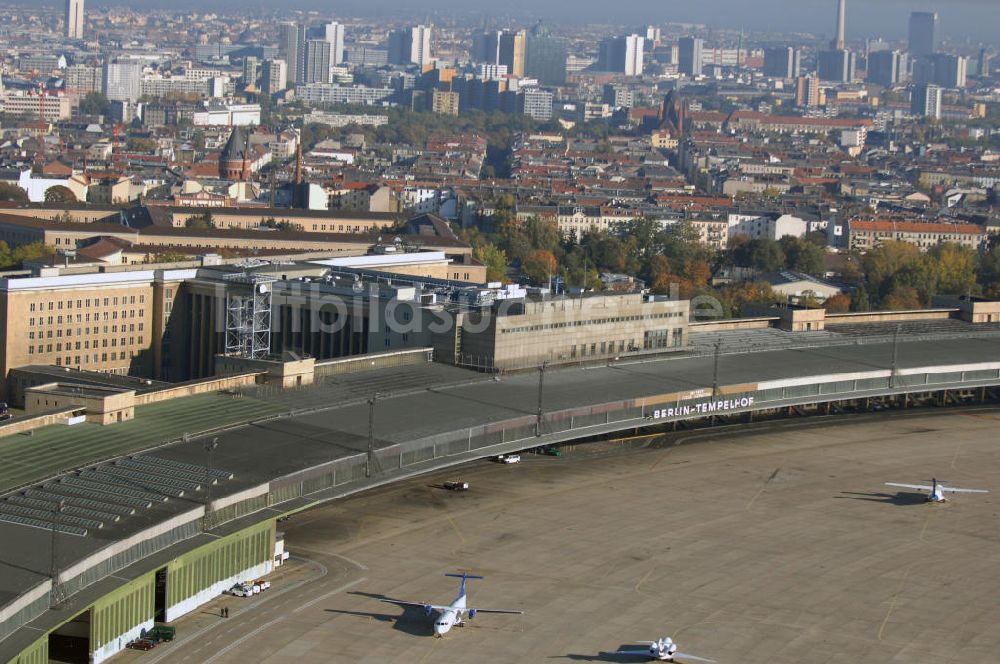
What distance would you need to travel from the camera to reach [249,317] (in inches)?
2522

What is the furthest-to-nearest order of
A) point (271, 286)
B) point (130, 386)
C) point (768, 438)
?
point (271, 286)
point (768, 438)
point (130, 386)

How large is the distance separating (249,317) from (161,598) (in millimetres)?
26026

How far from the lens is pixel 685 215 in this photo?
139m

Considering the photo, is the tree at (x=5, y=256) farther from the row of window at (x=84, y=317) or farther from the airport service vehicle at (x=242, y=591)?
the airport service vehicle at (x=242, y=591)

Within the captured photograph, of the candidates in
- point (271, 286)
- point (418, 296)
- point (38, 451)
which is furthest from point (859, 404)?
point (38, 451)

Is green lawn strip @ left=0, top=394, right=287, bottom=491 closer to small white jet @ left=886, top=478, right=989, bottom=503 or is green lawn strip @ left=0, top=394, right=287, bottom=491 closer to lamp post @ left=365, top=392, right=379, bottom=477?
lamp post @ left=365, top=392, right=379, bottom=477

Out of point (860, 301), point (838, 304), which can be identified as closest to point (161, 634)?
point (860, 301)

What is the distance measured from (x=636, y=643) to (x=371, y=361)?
813 inches

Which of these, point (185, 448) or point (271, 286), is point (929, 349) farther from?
point (185, 448)

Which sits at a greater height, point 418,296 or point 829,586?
point 418,296

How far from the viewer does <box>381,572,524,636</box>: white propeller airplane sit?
3850 centimetres

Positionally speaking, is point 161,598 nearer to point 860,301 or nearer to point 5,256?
point 5,256

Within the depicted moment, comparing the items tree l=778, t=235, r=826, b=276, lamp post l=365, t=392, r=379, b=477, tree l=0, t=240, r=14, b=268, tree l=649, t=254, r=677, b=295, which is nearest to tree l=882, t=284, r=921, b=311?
tree l=649, t=254, r=677, b=295

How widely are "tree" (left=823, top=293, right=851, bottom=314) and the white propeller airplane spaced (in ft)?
190
